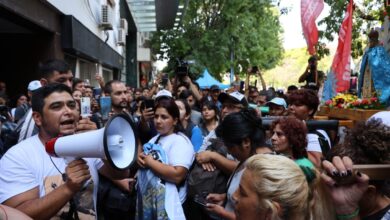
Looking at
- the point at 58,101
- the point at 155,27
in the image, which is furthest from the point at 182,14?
the point at 58,101

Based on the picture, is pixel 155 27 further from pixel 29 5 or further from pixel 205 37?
pixel 29 5

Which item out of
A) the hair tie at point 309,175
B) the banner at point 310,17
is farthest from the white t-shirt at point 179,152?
the banner at point 310,17

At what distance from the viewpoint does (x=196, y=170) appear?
10.9ft

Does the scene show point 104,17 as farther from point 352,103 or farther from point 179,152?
point 179,152

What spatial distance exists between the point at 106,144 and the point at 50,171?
65 centimetres

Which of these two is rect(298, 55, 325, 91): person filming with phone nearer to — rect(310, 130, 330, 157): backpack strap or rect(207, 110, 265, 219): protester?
rect(310, 130, 330, 157): backpack strap

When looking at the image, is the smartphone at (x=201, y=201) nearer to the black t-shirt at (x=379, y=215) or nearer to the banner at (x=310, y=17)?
the black t-shirt at (x=379, y=215)

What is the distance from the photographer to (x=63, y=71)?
399 cm

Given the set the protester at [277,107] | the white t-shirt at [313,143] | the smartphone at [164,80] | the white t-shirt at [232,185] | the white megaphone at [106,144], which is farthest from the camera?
the smartphone at [164,80]

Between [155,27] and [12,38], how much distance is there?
14700mm

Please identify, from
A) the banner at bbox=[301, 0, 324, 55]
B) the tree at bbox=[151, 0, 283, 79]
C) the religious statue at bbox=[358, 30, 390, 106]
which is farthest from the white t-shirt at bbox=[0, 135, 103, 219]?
the tree at bbox=[151, 0, 283, 79]

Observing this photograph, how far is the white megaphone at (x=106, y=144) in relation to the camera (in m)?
1.99

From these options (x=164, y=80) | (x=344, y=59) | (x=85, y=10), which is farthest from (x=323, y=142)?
(x=85, y=10)

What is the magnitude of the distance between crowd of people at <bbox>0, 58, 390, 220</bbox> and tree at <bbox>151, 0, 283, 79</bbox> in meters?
13.2
